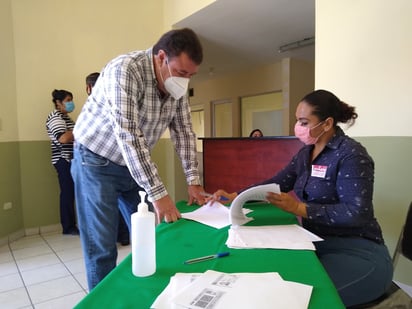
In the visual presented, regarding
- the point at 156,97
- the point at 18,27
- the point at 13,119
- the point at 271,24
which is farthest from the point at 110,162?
the point at 271,24

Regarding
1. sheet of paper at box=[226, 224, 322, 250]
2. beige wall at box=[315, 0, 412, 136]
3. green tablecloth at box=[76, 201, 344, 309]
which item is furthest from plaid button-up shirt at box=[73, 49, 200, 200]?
beige wall at box=[315, 0, 412, 136]

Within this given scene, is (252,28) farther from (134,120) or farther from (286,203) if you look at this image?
(286,203)

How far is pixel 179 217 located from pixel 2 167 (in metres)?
2.64

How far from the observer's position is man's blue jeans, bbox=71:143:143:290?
4.19ft

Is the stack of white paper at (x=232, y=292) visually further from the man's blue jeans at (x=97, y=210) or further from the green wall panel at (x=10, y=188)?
the green wall panel at (x=10, y=188)

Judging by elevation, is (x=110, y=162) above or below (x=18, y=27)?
below

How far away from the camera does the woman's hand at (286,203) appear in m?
1.07

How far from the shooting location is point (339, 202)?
1.16m

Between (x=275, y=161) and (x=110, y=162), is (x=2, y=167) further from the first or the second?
(x=275, y=161)

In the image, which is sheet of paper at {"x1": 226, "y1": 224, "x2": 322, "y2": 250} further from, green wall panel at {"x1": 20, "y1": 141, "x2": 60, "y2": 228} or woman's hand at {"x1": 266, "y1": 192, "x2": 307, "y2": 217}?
green wall panel at {"x1": 20, "y1": 141, "x2": 60, "y2": 228}

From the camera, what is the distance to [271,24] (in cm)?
384

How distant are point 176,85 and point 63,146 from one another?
2.19 metres

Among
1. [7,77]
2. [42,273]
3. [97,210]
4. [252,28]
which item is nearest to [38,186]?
[7,77]

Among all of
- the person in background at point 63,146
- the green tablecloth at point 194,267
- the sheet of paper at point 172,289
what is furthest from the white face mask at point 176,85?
the person in background at point 63,146
